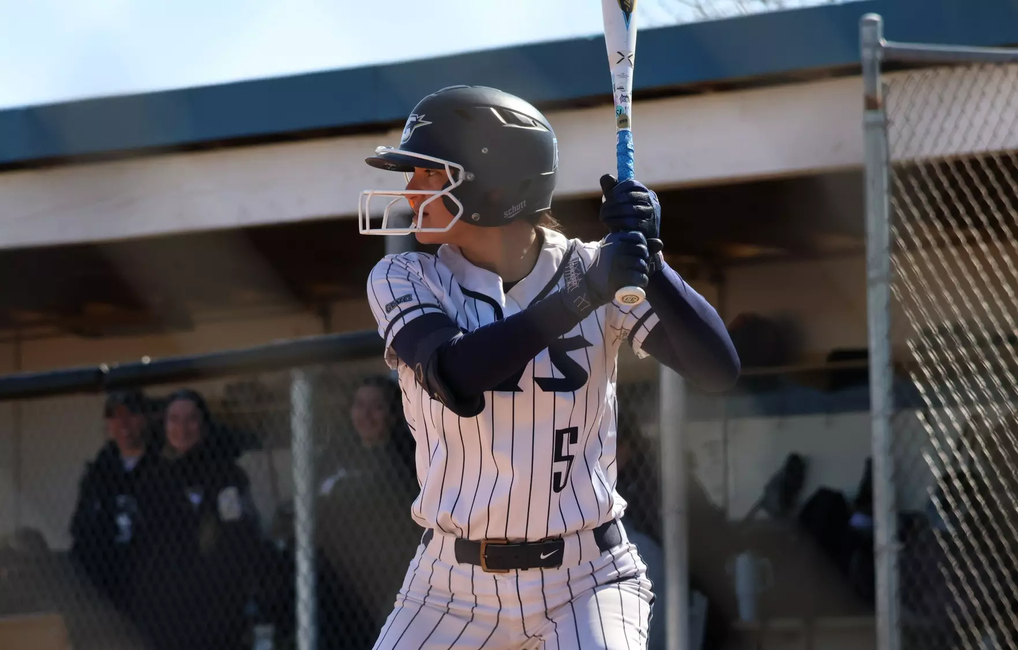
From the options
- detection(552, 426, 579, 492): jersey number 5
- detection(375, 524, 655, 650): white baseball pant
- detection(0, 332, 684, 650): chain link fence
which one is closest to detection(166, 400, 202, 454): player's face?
detection(0, 332, 684, 650): chain link fence

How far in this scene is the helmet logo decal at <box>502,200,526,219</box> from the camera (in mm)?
2715

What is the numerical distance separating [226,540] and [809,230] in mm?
4207

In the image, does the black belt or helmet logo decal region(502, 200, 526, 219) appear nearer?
the black belt

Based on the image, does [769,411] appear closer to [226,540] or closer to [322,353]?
[322,353]

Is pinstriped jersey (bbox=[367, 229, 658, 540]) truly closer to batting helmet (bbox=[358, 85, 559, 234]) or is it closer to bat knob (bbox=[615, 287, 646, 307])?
batting helmet (bbox=[358, 85, 559, 234])

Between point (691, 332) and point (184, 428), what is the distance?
304 cm

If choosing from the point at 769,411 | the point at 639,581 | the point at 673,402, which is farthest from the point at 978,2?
the point at 639,581

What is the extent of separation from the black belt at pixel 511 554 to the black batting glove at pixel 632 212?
0.65 m

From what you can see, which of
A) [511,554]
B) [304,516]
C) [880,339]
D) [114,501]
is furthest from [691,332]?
[114,501]

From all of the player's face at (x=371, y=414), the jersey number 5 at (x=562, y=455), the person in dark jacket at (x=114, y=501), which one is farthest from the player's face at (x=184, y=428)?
the jersey number 5 at (x=562, y=455)

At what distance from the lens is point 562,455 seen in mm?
2535

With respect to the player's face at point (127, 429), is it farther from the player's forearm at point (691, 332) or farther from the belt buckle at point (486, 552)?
the player's forearm at point (691, 332)

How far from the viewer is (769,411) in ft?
16.7

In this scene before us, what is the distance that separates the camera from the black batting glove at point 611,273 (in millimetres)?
2189
